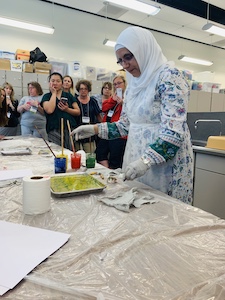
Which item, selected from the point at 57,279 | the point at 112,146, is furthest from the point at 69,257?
the point at 112,146

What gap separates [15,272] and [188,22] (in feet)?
20.4

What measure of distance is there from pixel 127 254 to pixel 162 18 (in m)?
5.82

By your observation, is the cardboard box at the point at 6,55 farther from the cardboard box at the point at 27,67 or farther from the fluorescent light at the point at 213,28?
the fluorescent light at the point at 213,28

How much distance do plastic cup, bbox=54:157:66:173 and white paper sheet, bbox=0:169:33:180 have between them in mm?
146

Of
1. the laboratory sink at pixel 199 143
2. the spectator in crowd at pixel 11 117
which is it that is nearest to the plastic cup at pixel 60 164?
the laboratory sink at pixel 199 143

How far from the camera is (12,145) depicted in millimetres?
2096

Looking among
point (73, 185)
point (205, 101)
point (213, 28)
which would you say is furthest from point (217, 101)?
point (73, 185)

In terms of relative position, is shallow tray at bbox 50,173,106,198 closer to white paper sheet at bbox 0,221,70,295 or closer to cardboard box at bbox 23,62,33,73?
white paper sheet at bbox 0,221,70,295

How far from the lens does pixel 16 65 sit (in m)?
4.42

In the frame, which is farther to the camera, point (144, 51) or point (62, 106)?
point (62, 106)

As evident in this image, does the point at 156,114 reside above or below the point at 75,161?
above

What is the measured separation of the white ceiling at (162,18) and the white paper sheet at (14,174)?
4374mm

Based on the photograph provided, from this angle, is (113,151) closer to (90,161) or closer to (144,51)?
(90,161)

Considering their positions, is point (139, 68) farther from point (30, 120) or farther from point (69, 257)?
point (30, 120)
